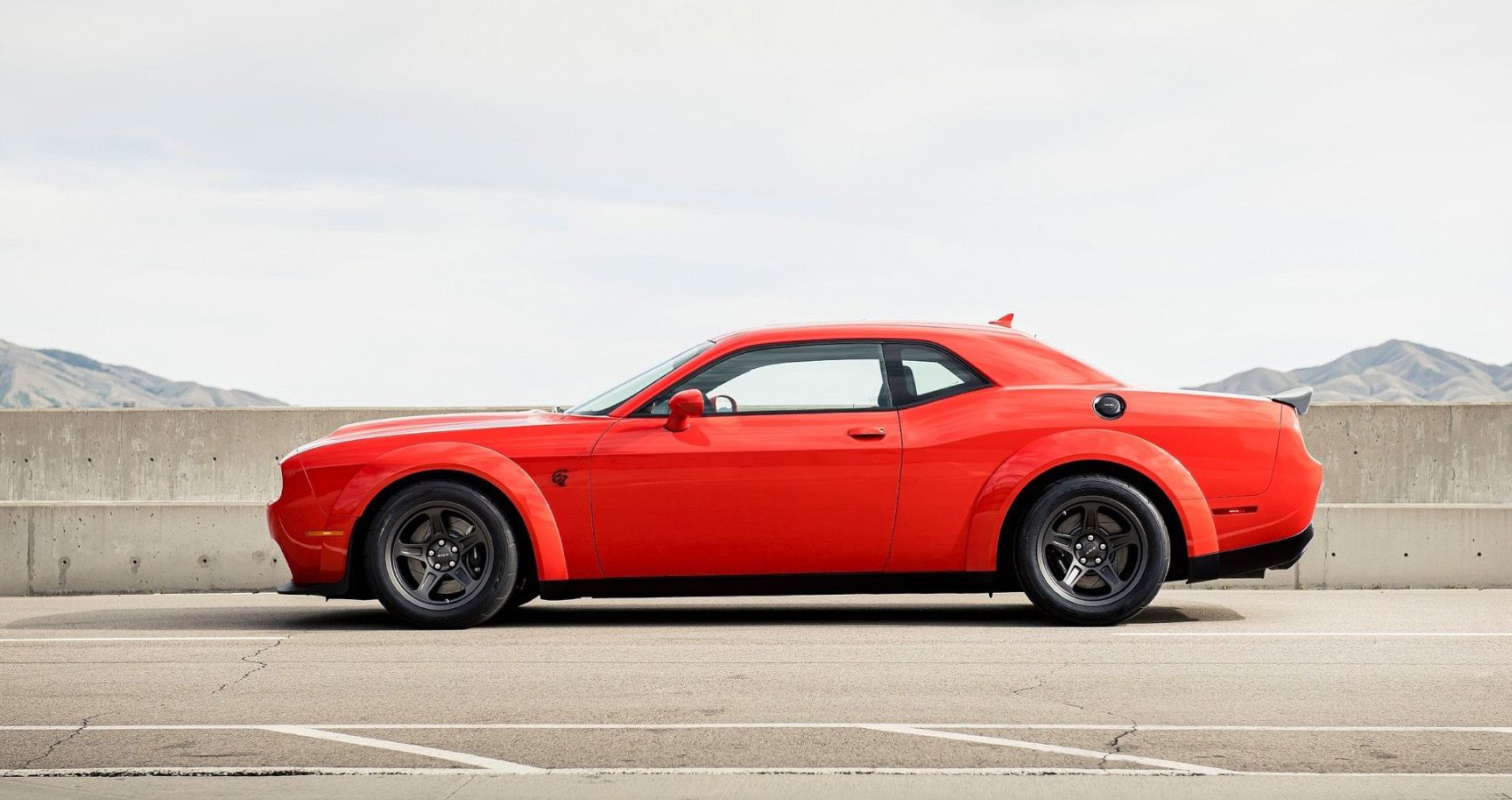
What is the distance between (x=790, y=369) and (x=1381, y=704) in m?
3.53

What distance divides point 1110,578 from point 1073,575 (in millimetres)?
195

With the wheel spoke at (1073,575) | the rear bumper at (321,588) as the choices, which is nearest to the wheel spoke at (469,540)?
the rear bumper at (321,588)

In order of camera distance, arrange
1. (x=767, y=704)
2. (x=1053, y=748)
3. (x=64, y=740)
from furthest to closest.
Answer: (x=767, y=704) < (x=64, y=740) < (x=1053, y=748)

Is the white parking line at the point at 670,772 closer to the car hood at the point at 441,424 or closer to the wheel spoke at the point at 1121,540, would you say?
the wheel spoke at the point at 1121,540

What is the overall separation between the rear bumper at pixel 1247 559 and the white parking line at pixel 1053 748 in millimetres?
3197

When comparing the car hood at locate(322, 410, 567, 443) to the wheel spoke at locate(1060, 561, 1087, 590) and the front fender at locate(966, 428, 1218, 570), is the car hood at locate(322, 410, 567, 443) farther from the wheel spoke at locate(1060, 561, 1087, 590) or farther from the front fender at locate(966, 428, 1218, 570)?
the wheel spoke at locate(1060, 561, 1087, 590)

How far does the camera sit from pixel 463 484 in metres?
8.52

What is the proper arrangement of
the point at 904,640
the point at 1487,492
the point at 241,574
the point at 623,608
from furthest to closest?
the point at 1487,492, the point at 241,574, the point at 623,608, the point at 904,640

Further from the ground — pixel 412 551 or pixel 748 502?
pixel 748 502

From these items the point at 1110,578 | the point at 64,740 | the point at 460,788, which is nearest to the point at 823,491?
the point at 1110,578

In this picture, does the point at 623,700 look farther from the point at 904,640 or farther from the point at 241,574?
the point at 241,574

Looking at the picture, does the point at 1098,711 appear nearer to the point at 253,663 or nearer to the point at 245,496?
the point at 253,663

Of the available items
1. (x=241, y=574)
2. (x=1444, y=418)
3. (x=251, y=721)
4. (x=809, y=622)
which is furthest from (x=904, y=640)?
(x=1444, y=418)

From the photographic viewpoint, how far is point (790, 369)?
873 centimetres
